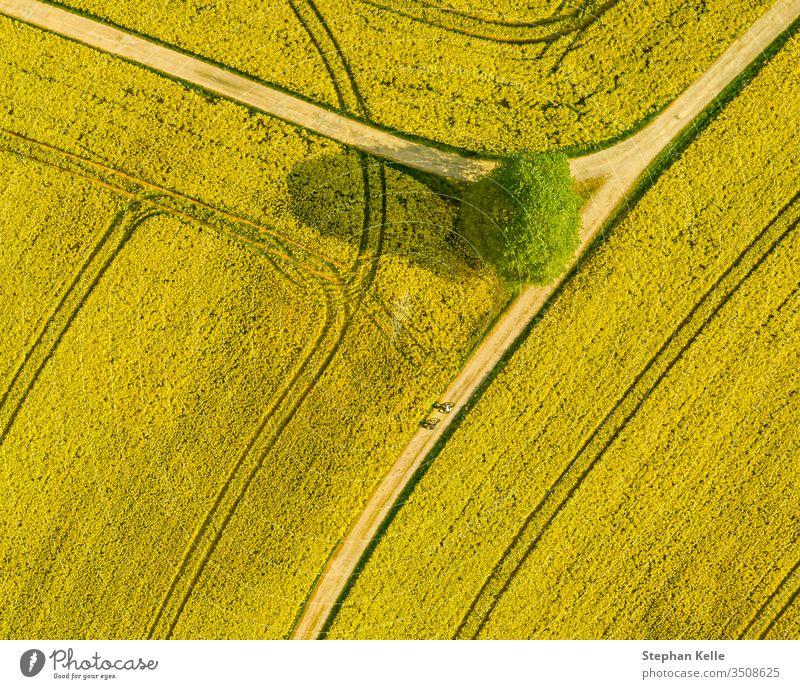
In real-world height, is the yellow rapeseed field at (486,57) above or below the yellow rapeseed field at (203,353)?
above

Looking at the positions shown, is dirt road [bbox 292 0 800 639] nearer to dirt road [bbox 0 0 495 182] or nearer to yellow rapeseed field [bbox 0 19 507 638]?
yellow rapeseed field [bbox 0 19 507 638]

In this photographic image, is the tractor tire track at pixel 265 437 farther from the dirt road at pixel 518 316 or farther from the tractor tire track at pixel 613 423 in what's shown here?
the tractor tire track at pixel 613 423

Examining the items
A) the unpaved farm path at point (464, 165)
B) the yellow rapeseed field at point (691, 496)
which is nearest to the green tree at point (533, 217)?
the unpaved farm path at point (464, 165)

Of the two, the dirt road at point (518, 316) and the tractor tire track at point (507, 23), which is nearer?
the dirt road at point (518, 316)

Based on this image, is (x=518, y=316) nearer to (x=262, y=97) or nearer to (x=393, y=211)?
(x=393, y=211)
